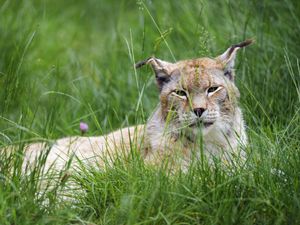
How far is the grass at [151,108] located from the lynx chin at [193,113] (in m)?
0.15

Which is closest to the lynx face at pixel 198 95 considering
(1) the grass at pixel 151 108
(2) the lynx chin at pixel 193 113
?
(2) the lynx chin at pixel 193 113

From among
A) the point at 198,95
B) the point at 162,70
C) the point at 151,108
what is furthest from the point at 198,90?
the point at 151,108

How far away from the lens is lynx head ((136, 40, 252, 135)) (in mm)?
5535

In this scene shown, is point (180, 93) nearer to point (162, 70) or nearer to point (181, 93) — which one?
point (181, 93)

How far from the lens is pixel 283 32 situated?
7082 mm

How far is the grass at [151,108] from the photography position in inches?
177

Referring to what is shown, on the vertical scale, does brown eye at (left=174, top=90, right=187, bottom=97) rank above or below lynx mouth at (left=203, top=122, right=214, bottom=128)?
above

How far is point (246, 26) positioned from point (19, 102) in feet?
6.99

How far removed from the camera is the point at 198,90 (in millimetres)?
5680

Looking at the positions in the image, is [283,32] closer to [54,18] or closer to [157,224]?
[157,224]

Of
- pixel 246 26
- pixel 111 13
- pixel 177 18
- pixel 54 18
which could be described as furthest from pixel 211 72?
pixel 111 13

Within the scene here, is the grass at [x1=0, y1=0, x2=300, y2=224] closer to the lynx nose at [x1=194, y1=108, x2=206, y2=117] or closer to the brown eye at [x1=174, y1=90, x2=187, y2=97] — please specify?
the brown eye at [x1=174, y1=90, x2=187, y2=97]

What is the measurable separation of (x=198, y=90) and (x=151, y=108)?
1547mm

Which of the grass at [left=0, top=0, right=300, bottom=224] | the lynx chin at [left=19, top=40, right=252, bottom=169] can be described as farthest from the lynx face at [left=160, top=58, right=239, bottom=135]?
the grass at [left=0, top=0, right=300, bottom=224]
